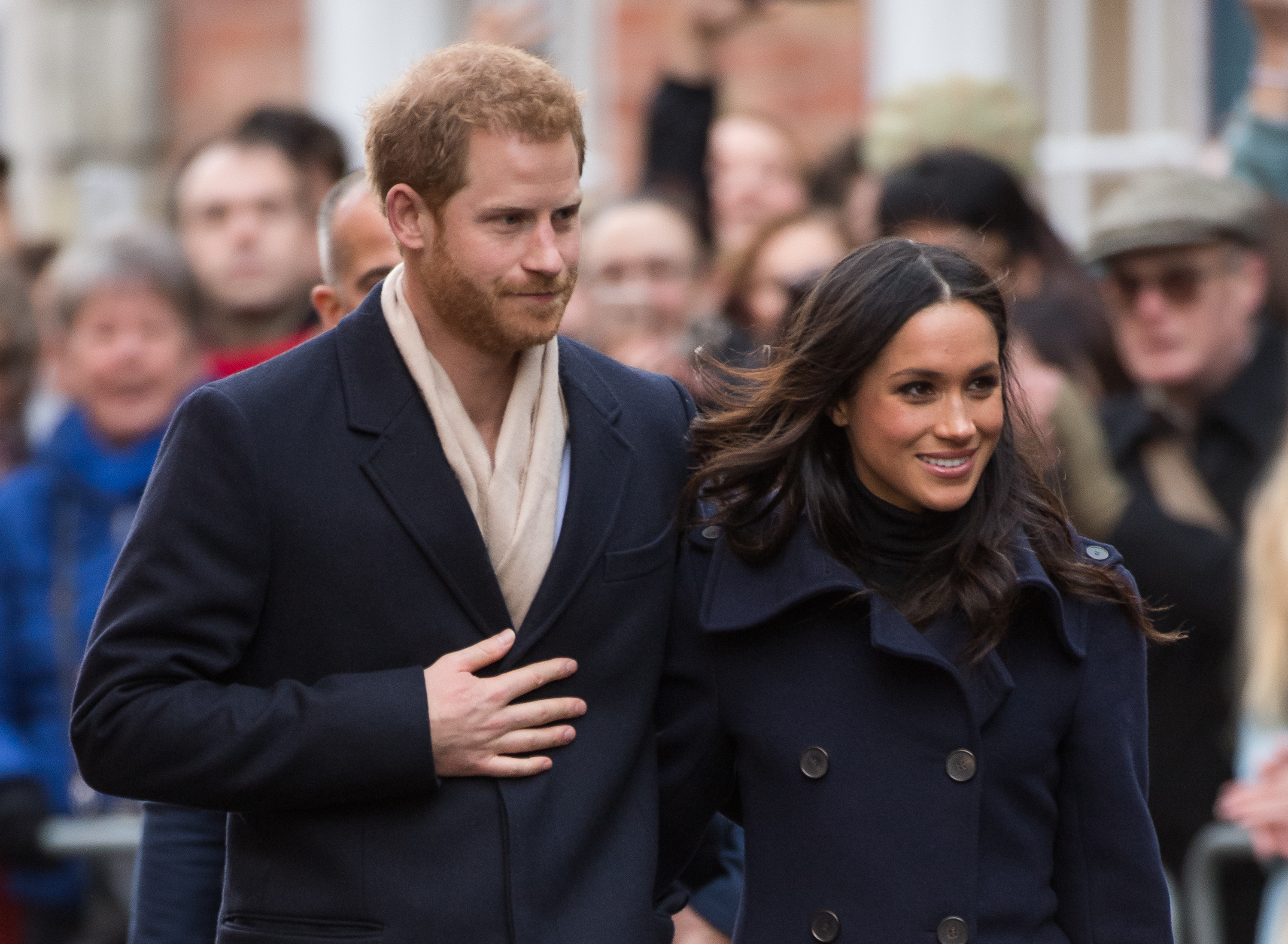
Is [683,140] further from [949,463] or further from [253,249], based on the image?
[949,463]

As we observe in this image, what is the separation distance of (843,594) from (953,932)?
0.50m

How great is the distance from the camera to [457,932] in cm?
278

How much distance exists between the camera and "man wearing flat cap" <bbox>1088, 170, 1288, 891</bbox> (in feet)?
14.8

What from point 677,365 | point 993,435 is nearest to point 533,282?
point 993,435

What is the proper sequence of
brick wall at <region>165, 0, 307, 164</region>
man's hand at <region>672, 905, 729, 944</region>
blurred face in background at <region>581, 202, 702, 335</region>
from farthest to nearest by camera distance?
brick wall at <region>165, 0, 307, 164</region> → blurred face in background at <region>581, 202, 702, 335</region> → man's hand at <region>672, 905, 729, 944</region>

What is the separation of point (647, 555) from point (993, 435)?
0.53 meters

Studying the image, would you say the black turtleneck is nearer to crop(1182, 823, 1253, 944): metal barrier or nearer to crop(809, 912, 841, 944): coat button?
crop(809, 912, 841, 944): coat button

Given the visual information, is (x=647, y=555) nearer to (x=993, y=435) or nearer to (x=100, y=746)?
(x=993, y=435)

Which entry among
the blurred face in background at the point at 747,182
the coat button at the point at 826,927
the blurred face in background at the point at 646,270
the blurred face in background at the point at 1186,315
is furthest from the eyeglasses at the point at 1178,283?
the coat button at the point at 826,927

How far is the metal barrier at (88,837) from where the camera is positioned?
4.74 metres

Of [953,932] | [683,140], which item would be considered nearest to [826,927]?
[953,932]

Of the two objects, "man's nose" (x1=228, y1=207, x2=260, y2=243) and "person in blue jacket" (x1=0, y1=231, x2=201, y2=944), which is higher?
"man's nose" (x1=228, y1=207, x2=260, y2=243)

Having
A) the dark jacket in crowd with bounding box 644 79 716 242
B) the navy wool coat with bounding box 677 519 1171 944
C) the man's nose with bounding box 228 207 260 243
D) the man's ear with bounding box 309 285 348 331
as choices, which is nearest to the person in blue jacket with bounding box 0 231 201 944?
the man's nose with bounding box 228 207 260 243

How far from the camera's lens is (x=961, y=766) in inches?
116
